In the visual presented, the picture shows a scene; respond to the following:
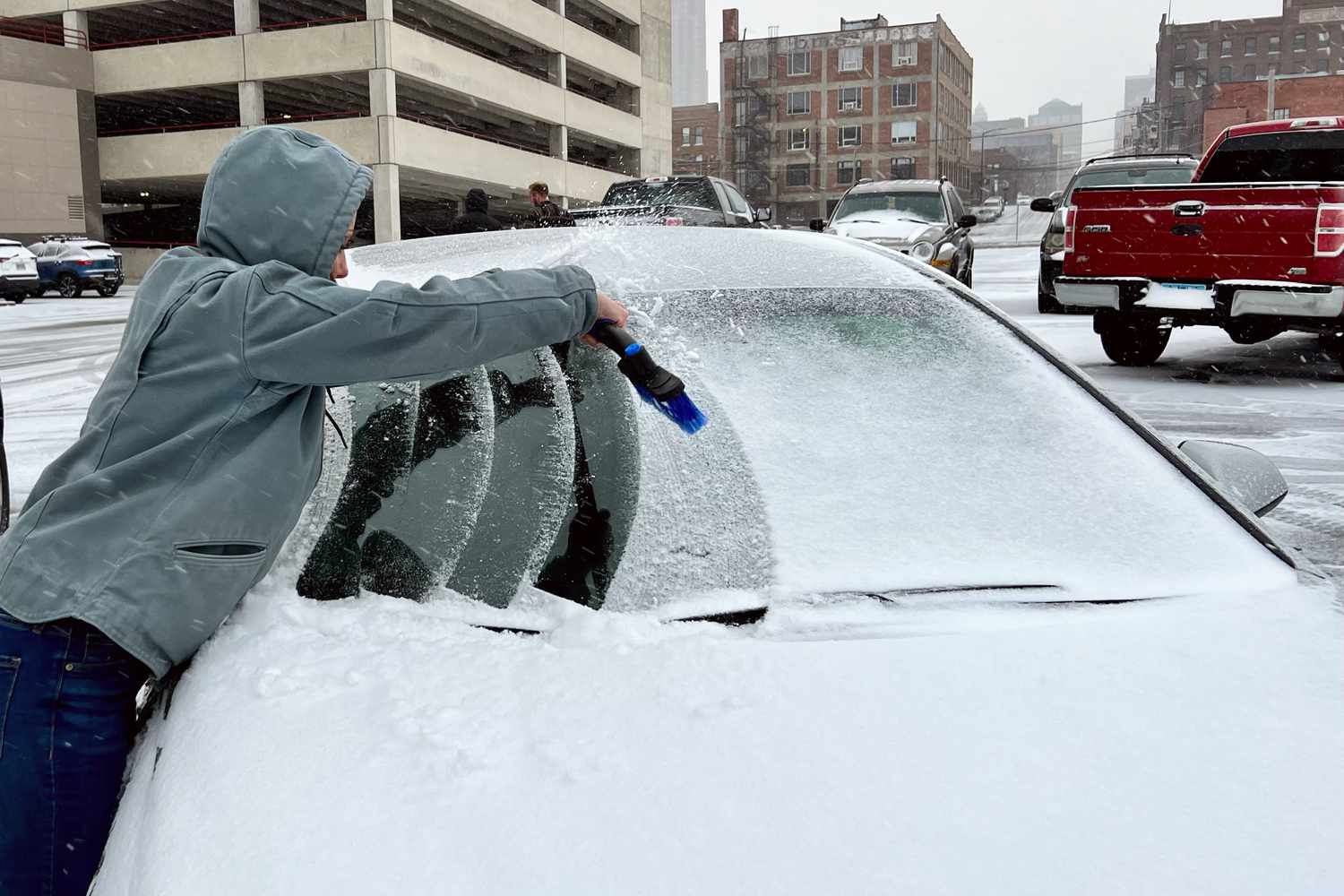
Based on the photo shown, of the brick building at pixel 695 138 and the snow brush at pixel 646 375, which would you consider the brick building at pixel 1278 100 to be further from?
the snow brush at pixel 646 375

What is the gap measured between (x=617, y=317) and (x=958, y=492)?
60cm

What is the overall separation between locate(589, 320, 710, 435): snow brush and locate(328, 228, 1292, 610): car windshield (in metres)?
0.09

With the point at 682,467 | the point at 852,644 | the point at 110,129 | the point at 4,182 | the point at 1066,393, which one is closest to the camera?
the point at 852,644

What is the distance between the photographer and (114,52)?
31.7m

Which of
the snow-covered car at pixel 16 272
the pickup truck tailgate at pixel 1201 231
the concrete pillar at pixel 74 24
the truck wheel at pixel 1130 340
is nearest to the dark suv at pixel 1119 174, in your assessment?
the truck wheel at pixel 1130 340

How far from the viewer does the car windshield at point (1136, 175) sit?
1331 cm

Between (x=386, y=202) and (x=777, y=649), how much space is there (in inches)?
1160

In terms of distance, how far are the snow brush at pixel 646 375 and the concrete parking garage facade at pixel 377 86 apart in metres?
27.9

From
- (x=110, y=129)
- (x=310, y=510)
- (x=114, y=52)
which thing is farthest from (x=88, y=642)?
(x=110, y=129)

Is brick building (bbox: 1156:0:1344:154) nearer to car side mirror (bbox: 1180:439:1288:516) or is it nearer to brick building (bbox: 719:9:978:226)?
brick building (bbox: 719:9:978:226)

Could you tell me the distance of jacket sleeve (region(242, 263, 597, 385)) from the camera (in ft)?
4.53

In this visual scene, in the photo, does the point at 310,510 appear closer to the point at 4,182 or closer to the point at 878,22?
the point at 4,182

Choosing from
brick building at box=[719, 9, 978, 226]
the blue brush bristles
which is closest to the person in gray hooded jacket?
the blue brush bristles

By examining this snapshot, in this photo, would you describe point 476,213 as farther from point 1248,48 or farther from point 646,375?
point 1248,48
